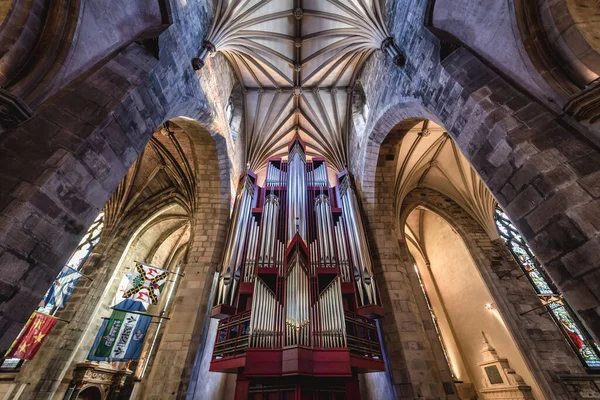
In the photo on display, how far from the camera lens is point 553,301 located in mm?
8148

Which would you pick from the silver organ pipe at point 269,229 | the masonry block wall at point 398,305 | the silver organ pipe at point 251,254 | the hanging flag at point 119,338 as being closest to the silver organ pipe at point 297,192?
the silver organ pipe at point 269,229

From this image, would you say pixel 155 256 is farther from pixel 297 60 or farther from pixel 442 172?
pixel 442 172

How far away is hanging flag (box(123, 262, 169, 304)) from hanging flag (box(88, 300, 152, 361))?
301 mm

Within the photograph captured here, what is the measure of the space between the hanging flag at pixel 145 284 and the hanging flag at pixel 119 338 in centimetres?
30

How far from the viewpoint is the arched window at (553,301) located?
24.9 feet

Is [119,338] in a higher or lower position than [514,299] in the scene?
lower

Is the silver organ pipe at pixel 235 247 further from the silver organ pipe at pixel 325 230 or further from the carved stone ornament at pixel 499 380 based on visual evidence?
the carved stone ornament at pixel 499 380

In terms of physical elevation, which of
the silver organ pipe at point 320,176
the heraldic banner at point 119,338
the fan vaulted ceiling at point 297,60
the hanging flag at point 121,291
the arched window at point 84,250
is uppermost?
the fan vaulted ceiling at point 297,60

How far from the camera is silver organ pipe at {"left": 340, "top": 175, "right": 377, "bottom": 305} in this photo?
612 cm

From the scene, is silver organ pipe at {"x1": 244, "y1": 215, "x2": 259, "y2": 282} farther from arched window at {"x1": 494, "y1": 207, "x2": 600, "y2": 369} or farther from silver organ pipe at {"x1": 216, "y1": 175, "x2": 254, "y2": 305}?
arched window at {"x1": 494, "y1": 207, "x2": 600, "y2": 369}

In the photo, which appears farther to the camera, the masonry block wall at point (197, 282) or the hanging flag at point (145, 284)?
the hanging flag at point (145, 284)

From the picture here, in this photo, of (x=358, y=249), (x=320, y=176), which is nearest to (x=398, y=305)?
(x=358, y=249)

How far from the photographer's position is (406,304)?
670 cm

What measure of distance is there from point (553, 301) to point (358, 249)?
704cm
